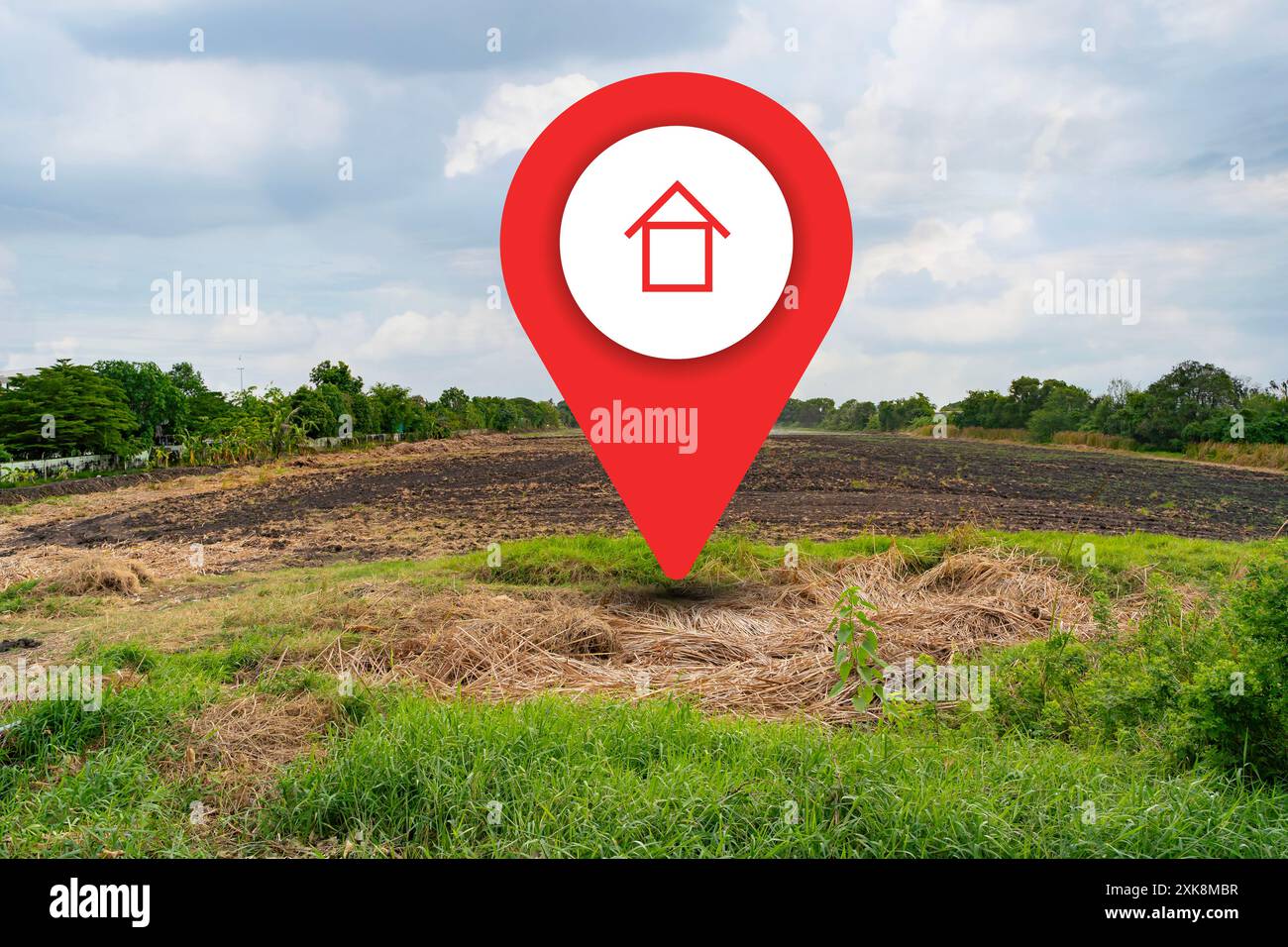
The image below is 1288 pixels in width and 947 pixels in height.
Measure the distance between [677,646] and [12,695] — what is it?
411 centimetres

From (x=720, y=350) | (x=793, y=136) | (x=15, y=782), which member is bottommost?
(x=15, y=782)

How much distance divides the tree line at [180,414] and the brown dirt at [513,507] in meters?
2.75

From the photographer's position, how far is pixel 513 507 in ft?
47.3

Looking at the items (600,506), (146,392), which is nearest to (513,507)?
(600,506)

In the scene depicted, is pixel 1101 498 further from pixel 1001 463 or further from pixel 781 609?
pixel 781 609

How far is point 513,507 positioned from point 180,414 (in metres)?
18.1

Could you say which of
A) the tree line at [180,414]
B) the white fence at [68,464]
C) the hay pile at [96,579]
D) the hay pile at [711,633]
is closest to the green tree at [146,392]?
the tree line at [180,414]

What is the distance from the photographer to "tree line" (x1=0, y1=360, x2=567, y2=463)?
63.0 ft

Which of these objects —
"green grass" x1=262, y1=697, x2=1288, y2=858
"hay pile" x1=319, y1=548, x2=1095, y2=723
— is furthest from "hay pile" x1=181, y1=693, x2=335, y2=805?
"hay pile" x1=319, y1=548, x2=1095, y2=723

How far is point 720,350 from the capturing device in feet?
12.5

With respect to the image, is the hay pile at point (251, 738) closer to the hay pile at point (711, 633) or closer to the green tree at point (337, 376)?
the hay pile at point (711, 633)

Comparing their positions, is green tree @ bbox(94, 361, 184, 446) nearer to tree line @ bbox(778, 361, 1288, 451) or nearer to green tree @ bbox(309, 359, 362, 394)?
green tree @ bbox(309, 359, 362, 394)

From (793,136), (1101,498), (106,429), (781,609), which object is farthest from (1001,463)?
(106,429)

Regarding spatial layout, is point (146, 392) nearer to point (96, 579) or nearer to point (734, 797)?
point (96, 579)
